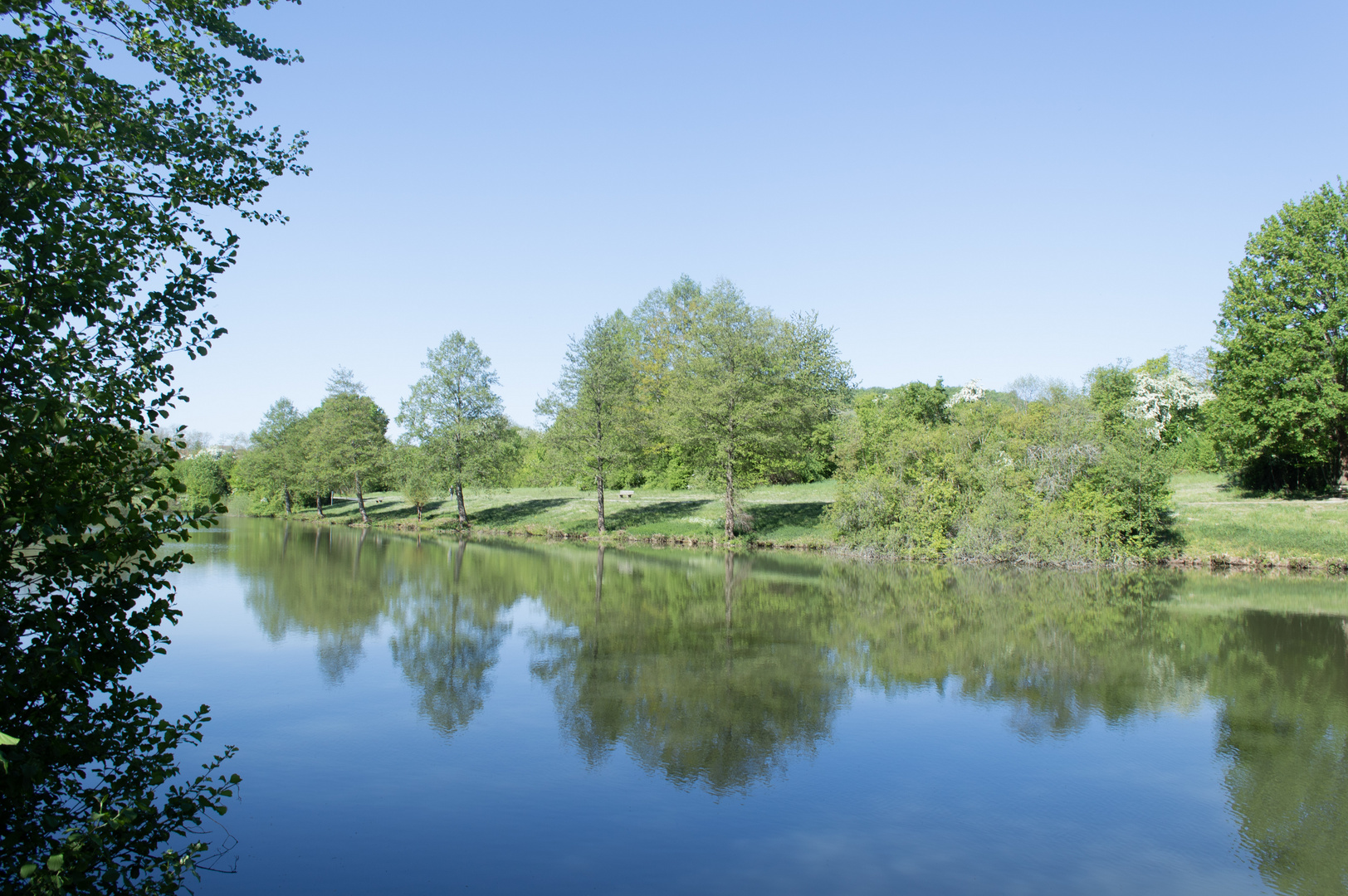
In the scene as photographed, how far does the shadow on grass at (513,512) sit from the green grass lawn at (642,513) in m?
0.05

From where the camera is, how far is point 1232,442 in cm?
3228

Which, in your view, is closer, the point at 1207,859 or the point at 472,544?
the point at 1207,859

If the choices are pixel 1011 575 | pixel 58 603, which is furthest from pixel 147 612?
pixel 1011 575

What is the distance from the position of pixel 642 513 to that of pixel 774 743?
3310 centimetres

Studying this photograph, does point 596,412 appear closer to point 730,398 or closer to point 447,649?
point 730,398

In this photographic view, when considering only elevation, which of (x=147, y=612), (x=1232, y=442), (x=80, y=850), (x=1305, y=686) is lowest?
(x=1305, y=686)

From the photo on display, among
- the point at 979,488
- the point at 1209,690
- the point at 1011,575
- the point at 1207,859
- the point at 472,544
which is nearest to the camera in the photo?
the point at 1207,859

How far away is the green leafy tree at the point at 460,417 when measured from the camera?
1650 inches

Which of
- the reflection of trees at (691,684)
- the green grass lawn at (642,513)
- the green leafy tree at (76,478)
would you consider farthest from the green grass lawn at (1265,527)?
the green leafy tree at (76,478)

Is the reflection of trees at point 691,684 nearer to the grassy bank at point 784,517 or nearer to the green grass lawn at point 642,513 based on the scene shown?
the grassy bank at point 784,517

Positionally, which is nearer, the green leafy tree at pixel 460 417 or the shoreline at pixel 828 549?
the shoreline at pixel 828 549

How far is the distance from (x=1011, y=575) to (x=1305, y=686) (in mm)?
12772

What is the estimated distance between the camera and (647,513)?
41719mm

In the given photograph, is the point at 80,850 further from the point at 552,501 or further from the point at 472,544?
the point at 552,501
